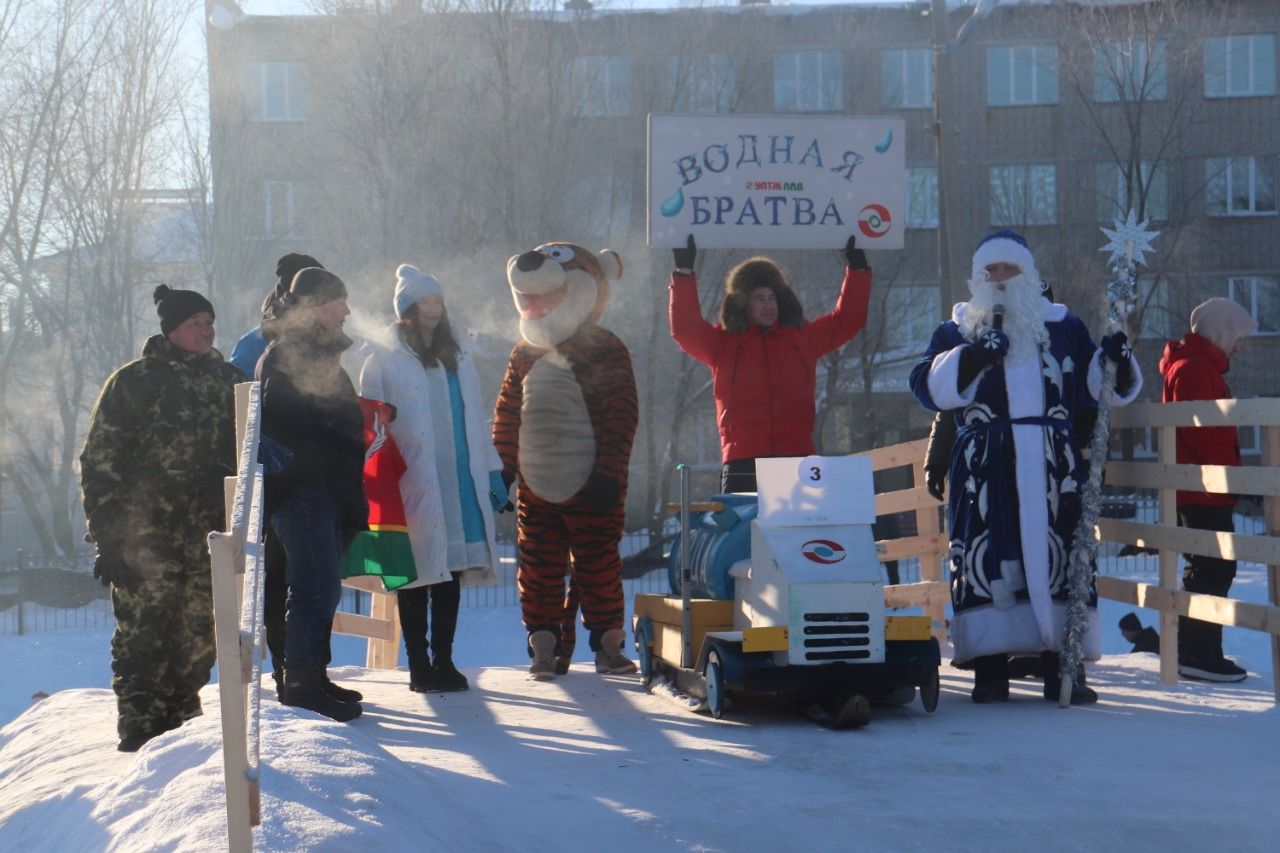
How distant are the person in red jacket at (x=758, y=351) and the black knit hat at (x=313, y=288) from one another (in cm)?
161

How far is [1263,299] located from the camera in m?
32.1

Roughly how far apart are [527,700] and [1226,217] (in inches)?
1101

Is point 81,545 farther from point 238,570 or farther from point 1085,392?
point 238,570

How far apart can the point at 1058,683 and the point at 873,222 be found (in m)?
2.43

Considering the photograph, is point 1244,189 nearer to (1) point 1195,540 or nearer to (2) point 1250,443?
(2) point 1250,443

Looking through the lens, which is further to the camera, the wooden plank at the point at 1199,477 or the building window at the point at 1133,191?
the building window at the point at 1133,191

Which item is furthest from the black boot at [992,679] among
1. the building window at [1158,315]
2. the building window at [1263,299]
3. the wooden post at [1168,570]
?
the building window at [1263,299]

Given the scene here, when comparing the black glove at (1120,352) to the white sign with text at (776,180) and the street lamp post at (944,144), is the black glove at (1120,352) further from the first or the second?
the street lamp post at (944,144)

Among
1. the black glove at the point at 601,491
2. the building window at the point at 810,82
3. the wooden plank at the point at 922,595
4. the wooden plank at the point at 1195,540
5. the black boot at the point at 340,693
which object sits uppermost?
the building window at the point at 810,82

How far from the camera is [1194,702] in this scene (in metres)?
6.12

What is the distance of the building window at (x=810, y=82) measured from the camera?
27.5 meters

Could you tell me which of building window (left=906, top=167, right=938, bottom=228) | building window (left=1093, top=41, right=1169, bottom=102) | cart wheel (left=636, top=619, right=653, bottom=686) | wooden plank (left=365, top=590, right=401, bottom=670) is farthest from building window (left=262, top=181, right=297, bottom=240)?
cart wheel (left=636, top=619, right=653, bottom=686)

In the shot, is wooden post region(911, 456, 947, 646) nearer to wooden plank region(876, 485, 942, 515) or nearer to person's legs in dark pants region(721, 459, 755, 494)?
wooden plank region(876, 485, 942, 515)

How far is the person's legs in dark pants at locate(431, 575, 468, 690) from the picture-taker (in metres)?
6.81
